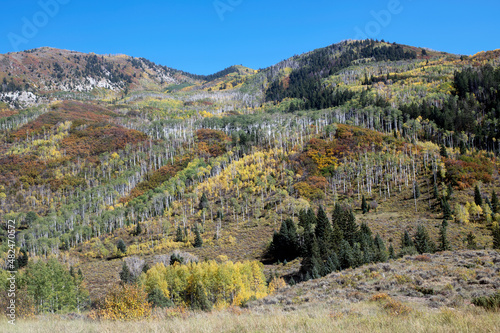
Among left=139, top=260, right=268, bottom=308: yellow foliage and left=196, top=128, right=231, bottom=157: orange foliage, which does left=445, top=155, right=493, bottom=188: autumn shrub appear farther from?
left=196, top=128, right=231, bottom=157: orange foliage

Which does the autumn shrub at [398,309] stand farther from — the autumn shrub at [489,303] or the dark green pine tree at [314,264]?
the dark green pine tree at [314,264]

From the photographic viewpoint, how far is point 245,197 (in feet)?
361

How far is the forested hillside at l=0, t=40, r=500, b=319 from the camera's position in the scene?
49562mm

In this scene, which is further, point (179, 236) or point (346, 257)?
point (179, 236)

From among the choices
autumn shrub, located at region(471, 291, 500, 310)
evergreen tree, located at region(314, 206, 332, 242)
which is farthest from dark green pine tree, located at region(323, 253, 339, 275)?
autumn shrub, located at region(471, 291, 500, 310)

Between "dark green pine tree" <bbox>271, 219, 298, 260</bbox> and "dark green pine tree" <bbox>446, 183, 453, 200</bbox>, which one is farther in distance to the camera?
"dark green pine tree" <bbox>446, 183, 453, 200</bbox>

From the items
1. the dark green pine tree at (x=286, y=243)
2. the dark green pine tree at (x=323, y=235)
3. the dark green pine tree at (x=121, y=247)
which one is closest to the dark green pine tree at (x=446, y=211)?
the dark green pine tree at (x=323, y=235)

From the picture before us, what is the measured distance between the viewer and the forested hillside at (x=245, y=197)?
49562 mm

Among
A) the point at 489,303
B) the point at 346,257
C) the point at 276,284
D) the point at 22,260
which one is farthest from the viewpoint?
the point at 22,260

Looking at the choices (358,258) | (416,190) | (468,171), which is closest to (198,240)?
(358,258)

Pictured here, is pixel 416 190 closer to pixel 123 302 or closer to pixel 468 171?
pixel 468 171

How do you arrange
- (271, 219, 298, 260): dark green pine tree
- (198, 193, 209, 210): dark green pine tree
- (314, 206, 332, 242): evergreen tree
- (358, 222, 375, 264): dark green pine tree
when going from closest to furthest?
(358, 222, 375, 264): dark green pine tree, (314, 206, 332, 242): evergreen tree, (271, 219, 298, 260): dark green pine tree, (198, 193, 209, 210): dark green pine tree

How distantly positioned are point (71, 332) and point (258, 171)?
368 feet

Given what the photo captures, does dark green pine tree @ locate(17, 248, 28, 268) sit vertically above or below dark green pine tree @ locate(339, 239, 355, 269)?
below
